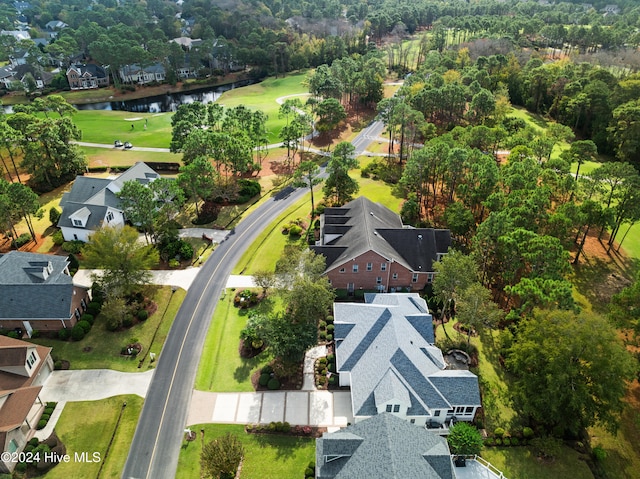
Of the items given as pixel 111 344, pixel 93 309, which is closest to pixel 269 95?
pixel 93 309

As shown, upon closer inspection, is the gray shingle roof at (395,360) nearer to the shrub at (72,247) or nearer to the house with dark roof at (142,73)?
the shrub at (72,247)

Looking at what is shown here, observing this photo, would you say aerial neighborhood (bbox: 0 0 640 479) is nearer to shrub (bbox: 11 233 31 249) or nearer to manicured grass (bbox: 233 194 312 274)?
manicured grass (bbox: 233 194 312 274)

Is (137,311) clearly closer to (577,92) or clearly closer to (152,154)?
(152,154)

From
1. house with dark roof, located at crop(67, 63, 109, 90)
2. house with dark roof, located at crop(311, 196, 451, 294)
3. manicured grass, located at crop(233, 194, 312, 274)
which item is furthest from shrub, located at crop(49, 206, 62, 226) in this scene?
house with dark roof, located at crop(67, 63, 109, 90)

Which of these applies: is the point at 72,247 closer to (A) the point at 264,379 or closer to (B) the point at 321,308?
(A) the point at 264,379

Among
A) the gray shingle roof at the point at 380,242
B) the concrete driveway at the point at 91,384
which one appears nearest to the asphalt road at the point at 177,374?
the concrete driveway at the point at 91,384

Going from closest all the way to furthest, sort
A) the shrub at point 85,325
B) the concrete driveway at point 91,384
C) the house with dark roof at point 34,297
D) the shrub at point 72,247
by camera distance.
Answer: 1. the concrete driveway at point 91,384
2. the house with dark roof at point 34,297
3. the shrub at point 85,325
4. the shrub at point 72,247
